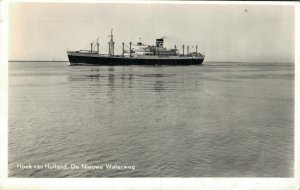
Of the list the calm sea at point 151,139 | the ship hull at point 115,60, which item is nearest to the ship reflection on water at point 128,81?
the calm sea at point 151,139

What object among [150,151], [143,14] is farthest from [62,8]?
[150,151]

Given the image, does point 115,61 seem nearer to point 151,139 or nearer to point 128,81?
point 128,81

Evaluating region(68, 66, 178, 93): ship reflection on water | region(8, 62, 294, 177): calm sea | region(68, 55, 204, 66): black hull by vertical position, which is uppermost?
region(68, 55, 204, 66): black hull

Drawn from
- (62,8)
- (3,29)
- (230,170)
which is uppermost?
(62,8)

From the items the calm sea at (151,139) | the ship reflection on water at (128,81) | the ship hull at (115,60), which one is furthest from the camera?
the ship hull at (115,60)

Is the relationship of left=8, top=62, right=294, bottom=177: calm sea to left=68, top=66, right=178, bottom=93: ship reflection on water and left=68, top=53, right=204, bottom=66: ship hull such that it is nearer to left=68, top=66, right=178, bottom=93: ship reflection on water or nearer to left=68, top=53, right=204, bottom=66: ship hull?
left=68, top=66, right=178, bottom=93: ship reflection on water

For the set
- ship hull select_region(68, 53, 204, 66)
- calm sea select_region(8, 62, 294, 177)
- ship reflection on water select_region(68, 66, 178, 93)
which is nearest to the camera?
calm sea select_region(8, 62, 294, 177)

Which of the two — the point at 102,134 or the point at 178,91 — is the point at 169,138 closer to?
the point at 102,134

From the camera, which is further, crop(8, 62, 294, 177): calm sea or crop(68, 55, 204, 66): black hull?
crop(68, 55, 204, 66): black hull

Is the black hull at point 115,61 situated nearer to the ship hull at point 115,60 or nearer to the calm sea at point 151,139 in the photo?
the ship hull at point 115,60

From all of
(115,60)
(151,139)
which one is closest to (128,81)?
(151,139)

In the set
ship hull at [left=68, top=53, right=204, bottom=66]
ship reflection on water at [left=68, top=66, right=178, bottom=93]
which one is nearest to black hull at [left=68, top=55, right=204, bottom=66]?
ship hull at [left=68, top=53, right=204, bottom=66]
